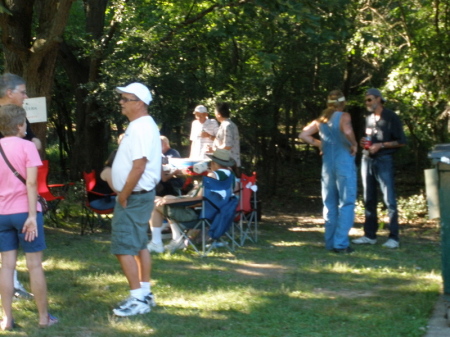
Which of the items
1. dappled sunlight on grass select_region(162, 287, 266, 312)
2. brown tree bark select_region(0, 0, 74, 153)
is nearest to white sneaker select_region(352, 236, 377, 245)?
dappled sunlight on grass select_region(162, 287, 266, 312)

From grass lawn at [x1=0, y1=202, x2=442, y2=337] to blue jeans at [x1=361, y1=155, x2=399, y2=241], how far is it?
0.35 meters

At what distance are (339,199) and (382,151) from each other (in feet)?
2.69

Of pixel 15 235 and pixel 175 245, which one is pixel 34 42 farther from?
pixel 15 235

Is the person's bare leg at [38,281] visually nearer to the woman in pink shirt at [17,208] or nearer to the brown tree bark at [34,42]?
the woman in pink shirt at [17,208]

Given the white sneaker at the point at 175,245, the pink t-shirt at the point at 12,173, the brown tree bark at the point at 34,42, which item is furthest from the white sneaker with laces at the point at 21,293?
the brown tree bark at the point at 34,42

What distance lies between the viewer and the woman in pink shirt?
509cm

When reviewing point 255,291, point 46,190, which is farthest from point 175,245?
point 255,291

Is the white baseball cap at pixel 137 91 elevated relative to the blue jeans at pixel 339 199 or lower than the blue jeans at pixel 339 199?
elevated

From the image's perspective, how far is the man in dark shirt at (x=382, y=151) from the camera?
877cm

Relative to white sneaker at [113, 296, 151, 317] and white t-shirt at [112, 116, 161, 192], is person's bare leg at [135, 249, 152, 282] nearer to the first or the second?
white sneaker at [113, 296, 151, 317]

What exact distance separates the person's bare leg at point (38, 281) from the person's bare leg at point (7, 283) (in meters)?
0.13

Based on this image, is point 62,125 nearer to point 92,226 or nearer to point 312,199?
point 312,199

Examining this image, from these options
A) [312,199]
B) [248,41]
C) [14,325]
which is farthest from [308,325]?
[312,199]

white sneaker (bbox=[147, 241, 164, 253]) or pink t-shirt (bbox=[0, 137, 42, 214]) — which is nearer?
pink t-shirt (bbox=[0, 137, 42, 214])
